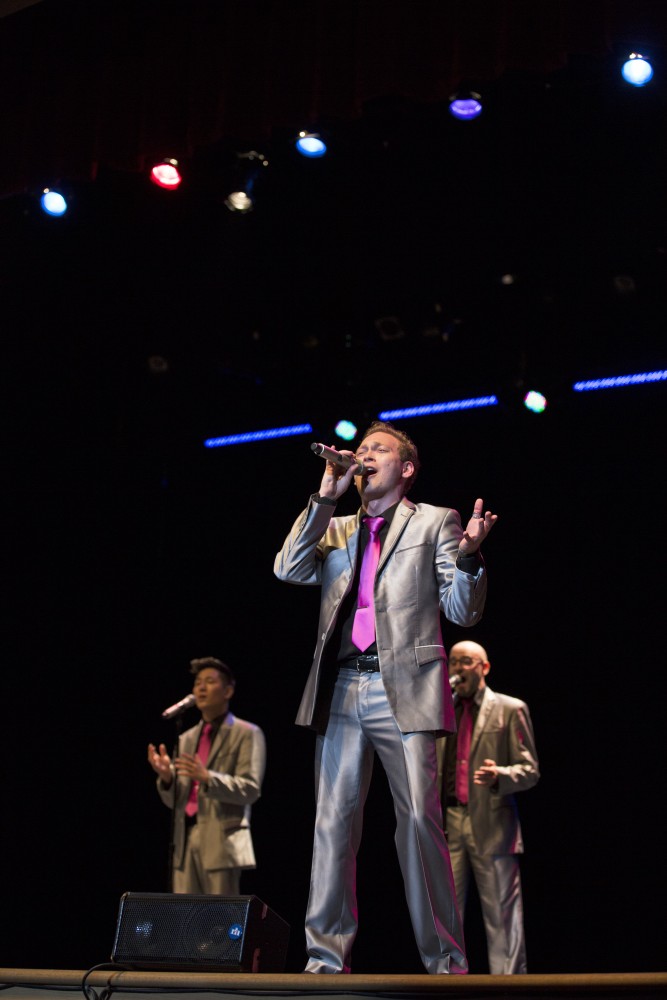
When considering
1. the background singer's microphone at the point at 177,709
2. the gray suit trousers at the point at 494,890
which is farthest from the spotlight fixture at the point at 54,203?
the gray suit trousers at the point at 494,890

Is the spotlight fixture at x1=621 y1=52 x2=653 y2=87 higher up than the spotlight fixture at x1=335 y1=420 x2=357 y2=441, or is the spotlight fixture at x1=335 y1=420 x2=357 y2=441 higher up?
the spotlight fixture at x1=621 y1=52 x2=653 y2=87

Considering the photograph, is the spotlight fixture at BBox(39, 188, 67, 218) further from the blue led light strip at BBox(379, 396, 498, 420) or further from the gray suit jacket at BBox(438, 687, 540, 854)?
the gray suit jacket at BBox(438, 687, 540, 854)

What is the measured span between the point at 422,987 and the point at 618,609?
15.6ft

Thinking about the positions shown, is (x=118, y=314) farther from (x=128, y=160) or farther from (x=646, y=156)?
(x=646, y=156)

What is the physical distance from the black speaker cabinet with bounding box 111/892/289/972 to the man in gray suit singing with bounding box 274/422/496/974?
0.32 metres

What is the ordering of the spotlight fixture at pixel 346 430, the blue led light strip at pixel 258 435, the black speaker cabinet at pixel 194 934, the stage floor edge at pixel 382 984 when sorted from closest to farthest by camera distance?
the stage floor edge at pixel 382 984 → the black speaker cabinet at pixel 194 934 → the spotlight fixture at pixel 346 430 → the blue led light strip at pixel 258 435

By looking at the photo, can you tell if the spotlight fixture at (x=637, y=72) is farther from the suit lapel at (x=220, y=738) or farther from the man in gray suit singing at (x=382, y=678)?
the suit lapel at (x=220, y=738)

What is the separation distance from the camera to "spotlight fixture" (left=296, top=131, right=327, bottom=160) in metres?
5.48

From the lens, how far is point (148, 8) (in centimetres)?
454

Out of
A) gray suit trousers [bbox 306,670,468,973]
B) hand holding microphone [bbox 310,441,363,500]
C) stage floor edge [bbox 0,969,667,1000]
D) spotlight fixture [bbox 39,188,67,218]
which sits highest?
spotlight fixture [bbox 39,188,67,218]

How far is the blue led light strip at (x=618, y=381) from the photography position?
6719 millimetres

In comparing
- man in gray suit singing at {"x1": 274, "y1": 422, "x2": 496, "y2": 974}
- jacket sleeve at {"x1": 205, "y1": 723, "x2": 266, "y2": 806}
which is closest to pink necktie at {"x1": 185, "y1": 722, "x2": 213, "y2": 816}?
jacket sleeve at {"x1": 205, "y1": 723, "x2": 266, "y2": 806}

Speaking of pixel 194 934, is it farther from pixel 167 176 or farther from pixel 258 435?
pixel 258 435

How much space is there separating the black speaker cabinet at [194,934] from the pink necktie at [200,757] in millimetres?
2983
